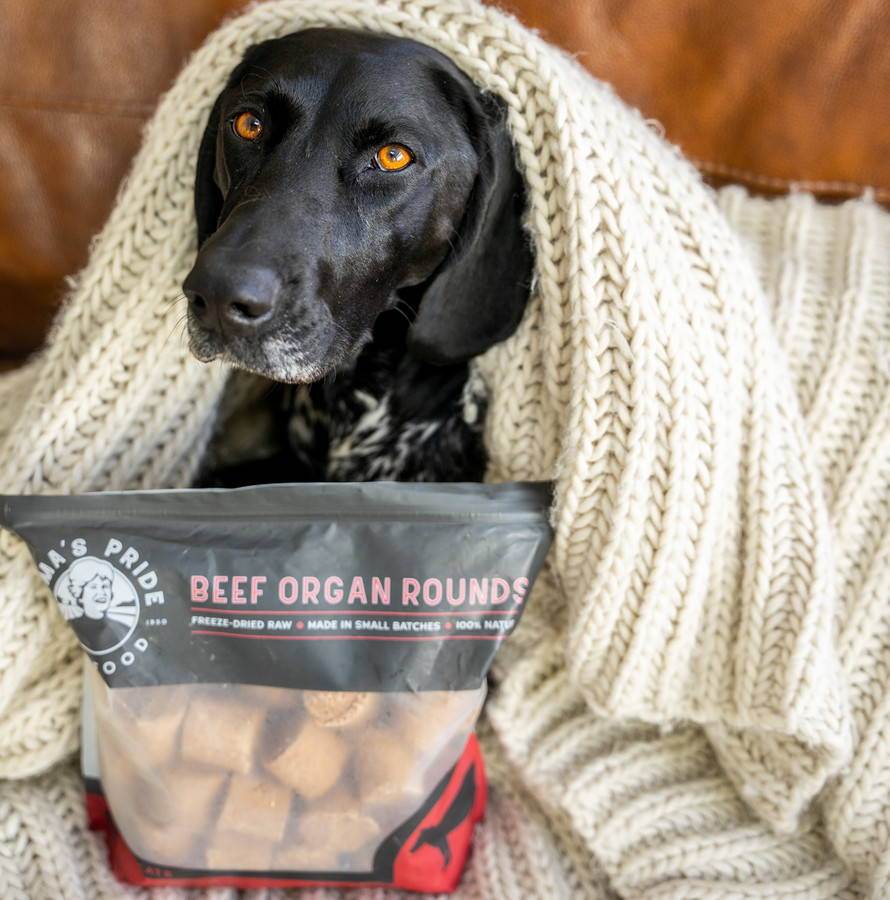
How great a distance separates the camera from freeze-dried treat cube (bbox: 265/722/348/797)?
106 centimetres

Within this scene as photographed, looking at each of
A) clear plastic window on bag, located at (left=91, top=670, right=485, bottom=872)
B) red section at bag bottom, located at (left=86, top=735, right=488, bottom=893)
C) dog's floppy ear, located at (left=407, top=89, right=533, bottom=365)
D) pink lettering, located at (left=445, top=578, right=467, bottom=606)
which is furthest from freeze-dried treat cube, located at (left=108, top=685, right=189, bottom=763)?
dog's floppy ear, located at (left=407, top=89, right=533, bottom=365)

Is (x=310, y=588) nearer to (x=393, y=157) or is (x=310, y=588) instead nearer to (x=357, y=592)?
(x=357, y=592)

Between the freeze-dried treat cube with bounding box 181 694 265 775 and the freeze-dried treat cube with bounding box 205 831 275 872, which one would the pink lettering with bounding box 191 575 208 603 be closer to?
the freeze-dried treat cube with bounding box 181 694 265 775

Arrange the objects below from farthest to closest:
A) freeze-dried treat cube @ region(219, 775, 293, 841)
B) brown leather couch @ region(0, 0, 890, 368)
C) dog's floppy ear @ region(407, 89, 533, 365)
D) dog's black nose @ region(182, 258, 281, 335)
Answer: brown leather couch @ region(0, 0, 890, 368)
dog's floppy ear @ region(407, 89, 533, 365)
freeze-dried treat cube @ region(219, 775, 293, 841)
dog's black nose @ region(182, 258, 281, 335)

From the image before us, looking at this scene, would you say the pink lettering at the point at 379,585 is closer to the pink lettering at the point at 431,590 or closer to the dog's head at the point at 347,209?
the pink lettering at the point at 431,590

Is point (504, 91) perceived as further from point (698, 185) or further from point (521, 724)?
point (521, 724)

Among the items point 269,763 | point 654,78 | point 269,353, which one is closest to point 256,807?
point 269,763

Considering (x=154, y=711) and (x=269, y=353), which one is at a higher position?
(x=269, y=353)

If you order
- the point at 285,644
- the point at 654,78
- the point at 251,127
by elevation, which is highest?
the point at 654,78

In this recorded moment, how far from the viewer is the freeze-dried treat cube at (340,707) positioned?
3.43 ft

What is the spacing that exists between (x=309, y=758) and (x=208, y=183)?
75 centimetres

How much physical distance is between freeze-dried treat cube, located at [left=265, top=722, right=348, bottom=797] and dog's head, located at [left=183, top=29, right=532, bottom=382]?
1.40ft

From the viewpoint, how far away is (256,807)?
1076mm

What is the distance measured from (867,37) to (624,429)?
73cm
